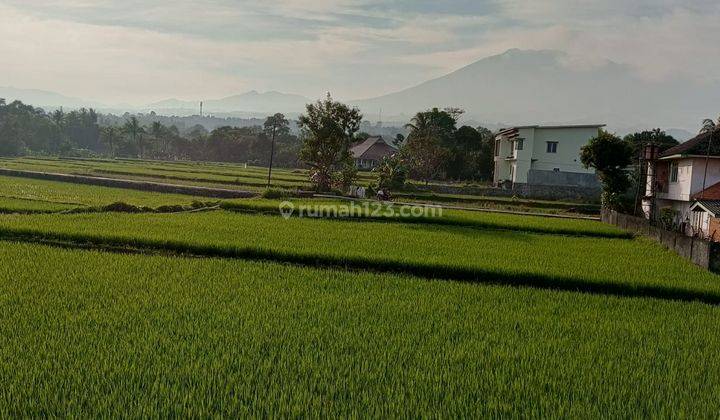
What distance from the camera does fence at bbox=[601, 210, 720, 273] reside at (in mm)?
11258

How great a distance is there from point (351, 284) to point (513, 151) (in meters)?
30.8

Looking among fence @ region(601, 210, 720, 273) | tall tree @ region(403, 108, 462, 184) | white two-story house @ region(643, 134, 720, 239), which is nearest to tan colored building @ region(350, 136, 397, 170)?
tall tree @ region(403, 108, 462, 184)

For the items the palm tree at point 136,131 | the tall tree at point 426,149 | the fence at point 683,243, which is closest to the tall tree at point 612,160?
the fence at point 683,243

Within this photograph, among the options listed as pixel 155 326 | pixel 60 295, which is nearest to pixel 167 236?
pixel 60 295

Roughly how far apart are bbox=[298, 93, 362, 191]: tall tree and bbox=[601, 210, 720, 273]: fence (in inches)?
576

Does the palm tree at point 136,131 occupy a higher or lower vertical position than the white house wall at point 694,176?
higher

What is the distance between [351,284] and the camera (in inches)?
352

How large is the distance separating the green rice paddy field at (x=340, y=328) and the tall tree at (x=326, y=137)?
16201mm

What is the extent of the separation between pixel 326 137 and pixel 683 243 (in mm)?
19013

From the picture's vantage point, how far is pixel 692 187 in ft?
67.5

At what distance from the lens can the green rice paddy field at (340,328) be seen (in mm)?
4676

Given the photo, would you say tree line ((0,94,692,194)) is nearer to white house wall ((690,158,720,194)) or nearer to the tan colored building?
the tan colored building

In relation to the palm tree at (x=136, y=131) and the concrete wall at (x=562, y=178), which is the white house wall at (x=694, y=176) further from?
the palm tree at (x=136, y=131)

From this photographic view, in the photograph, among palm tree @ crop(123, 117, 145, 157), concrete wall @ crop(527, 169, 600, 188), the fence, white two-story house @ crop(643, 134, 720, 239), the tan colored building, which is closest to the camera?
the fence
